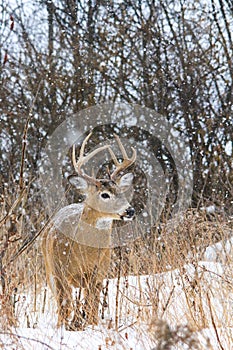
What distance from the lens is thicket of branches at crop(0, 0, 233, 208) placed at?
9211mm

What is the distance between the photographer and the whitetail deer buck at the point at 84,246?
364 cm

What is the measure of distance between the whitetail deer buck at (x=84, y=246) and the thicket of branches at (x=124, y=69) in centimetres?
386

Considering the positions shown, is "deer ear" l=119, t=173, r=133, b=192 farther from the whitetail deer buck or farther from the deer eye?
the deer eye

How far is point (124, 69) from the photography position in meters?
10.1

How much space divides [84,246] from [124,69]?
6.52 metres

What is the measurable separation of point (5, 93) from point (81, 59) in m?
1.76

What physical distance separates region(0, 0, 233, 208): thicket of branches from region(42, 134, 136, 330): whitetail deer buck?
386 cm

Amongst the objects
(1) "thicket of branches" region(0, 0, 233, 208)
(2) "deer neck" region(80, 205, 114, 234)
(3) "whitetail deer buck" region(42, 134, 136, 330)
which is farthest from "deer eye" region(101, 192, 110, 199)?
(1) "thicket of branches" region(0, 0, 233, 208)

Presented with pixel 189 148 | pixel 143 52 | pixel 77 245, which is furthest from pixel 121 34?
pixel 77 245

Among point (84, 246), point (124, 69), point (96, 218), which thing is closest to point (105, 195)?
point (96, 218)

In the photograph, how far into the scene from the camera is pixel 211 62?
9.67 m

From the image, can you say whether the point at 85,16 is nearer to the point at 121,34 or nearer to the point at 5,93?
the point at 121,34

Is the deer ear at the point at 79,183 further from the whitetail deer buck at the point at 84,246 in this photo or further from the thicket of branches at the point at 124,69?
the thicket of branches at the point at 124,69

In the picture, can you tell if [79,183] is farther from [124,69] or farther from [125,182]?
[124,69]
